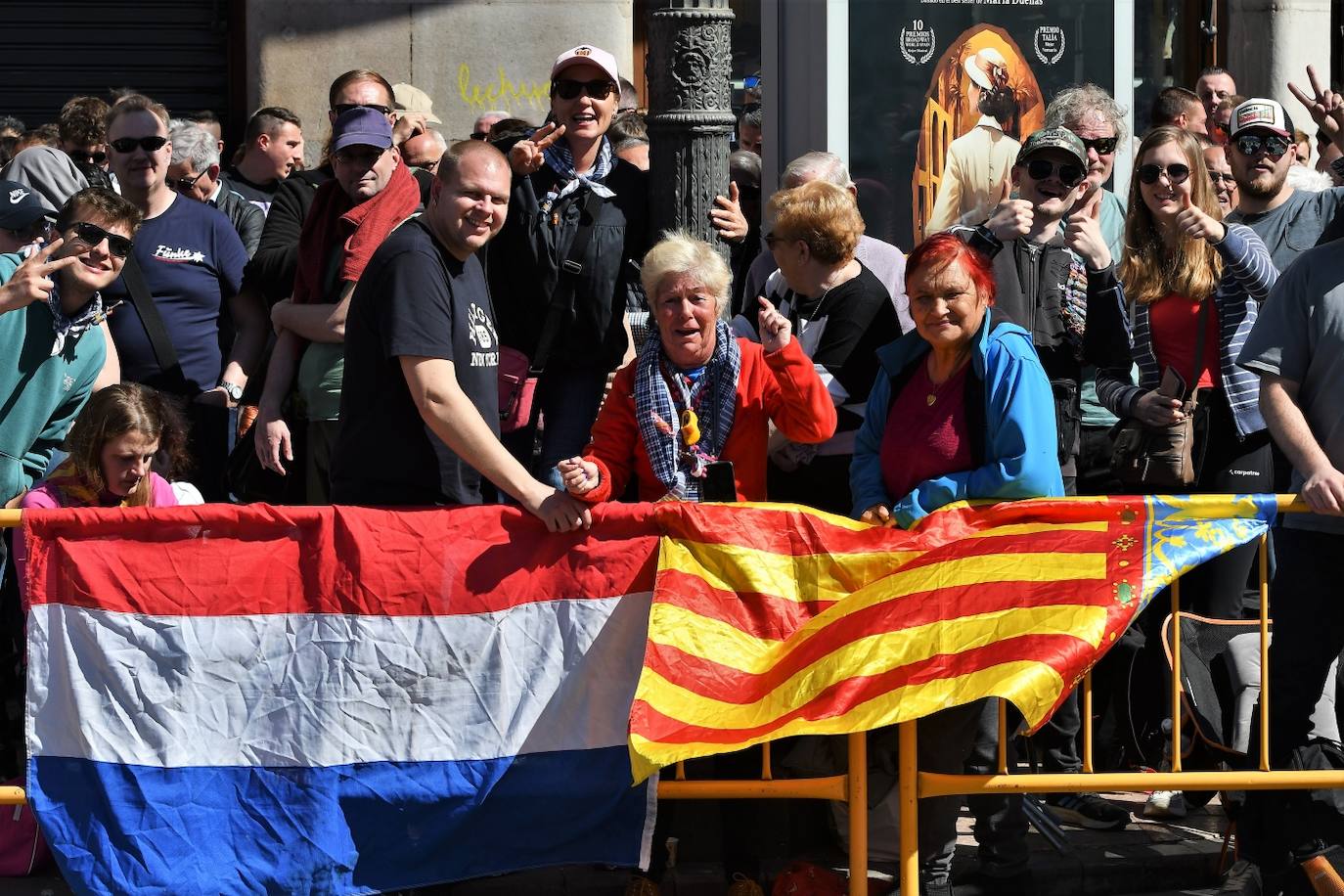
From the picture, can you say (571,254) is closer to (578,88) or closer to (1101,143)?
(578,88)

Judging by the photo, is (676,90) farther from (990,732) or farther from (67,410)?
(67,410)

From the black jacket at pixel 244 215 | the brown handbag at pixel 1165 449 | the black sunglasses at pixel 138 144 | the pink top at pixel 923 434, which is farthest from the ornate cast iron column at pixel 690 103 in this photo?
the black jacket at pixel 244 215

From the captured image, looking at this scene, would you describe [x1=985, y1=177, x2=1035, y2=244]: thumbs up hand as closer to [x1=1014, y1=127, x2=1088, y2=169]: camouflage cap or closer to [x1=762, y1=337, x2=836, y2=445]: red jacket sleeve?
[x1=1014, y1=127, x2=1088, y2=169]: camouflage cap

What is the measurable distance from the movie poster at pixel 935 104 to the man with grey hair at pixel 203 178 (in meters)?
2.84

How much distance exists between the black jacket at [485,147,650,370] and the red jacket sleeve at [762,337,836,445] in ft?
Result: 3.19

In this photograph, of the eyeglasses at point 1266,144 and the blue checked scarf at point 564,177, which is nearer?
the blue checked scarf at point 564,177

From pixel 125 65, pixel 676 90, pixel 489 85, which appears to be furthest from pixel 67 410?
pixel 125 65

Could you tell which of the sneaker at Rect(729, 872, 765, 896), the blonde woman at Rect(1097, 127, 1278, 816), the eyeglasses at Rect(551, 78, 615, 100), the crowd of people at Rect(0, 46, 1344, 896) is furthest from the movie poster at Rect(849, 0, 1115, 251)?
the sneaker at Rect(729, 872, 765, 896)

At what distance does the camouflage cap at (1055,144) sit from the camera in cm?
636

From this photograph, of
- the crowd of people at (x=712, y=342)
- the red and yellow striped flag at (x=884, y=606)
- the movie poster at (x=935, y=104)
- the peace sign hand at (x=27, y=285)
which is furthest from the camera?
the movie poster at (x=935, y=104)

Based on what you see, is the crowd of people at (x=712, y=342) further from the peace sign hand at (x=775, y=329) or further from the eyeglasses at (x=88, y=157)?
the eyeglasses at (x=88, y=157)

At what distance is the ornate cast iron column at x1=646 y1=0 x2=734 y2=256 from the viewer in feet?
17.6

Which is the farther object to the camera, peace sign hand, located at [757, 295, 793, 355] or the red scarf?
the red scarf

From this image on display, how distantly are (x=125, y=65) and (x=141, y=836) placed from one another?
319 inches
